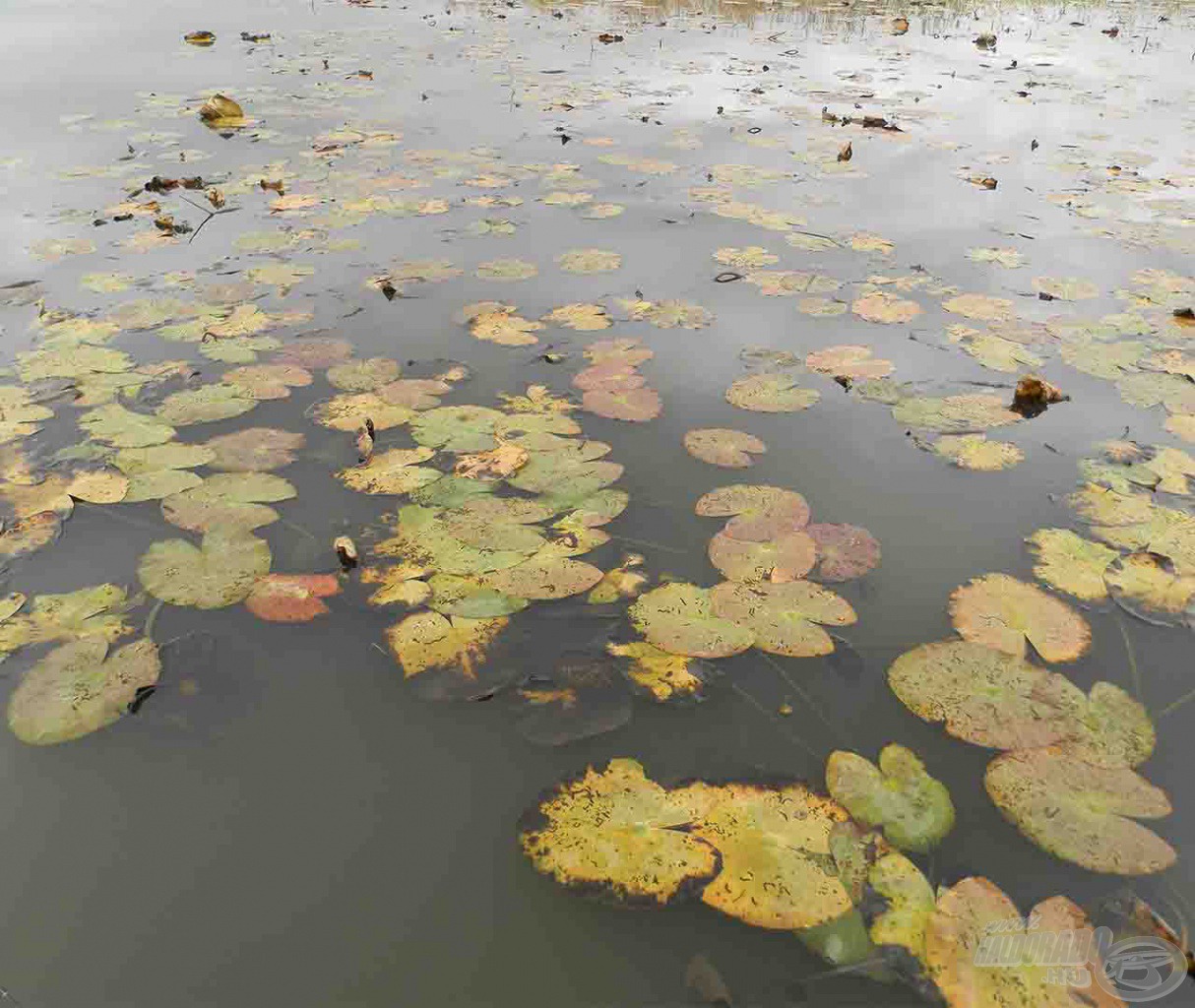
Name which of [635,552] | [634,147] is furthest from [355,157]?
[635,552]

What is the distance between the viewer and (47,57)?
27.1ft

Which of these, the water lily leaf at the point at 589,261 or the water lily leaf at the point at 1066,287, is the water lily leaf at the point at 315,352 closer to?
the water lily leaf at the point at 589,261

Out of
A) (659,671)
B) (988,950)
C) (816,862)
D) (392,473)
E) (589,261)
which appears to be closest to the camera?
(988,950)

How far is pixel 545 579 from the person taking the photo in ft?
7.66

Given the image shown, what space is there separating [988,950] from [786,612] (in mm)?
932

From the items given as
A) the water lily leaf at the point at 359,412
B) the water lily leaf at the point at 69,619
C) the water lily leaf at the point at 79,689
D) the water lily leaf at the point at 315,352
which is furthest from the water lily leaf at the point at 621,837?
the water lily leaf at the point at 315,352

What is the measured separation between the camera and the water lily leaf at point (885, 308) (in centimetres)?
390

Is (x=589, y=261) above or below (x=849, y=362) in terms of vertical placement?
above

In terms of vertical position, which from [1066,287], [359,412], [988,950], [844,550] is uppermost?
[1066,287]

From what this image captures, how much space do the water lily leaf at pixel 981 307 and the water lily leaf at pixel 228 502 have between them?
3222 millimetres

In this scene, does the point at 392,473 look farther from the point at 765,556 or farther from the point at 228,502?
the point at 765,556

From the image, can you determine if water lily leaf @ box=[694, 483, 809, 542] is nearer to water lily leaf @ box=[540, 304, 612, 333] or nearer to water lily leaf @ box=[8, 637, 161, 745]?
water lily leaf @ box=[540, 304, 612, 333]

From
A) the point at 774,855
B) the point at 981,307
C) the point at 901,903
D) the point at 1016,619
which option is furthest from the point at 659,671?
the point at 981,307

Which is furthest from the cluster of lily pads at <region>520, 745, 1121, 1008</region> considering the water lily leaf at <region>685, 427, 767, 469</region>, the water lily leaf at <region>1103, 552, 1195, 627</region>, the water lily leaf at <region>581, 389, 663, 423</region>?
the water lily leaf at <region>581, 389, 663, 423</region>
